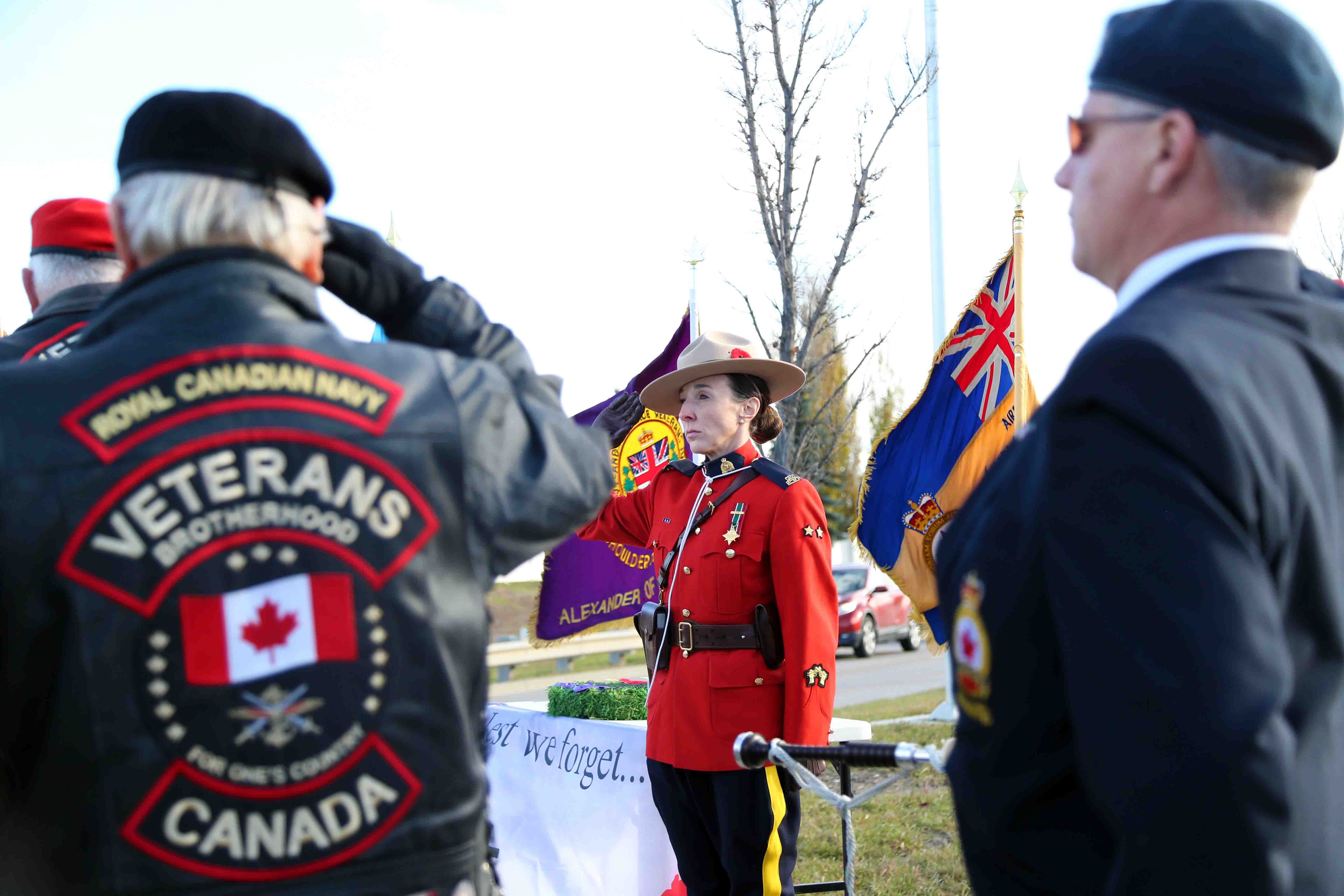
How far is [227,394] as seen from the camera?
4.42 feet

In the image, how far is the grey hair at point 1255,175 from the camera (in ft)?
4.11

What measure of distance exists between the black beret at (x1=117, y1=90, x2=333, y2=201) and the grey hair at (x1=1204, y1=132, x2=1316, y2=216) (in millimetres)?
1223

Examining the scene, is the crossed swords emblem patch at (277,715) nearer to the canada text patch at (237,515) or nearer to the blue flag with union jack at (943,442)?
the canada text patch at (237,515)

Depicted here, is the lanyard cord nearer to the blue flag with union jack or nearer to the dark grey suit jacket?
the blue flag with union jack

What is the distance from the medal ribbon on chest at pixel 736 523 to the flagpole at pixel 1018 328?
2.37 meters

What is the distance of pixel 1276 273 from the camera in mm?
1272

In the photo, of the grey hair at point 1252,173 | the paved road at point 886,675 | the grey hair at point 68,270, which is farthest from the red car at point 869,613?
the grey hair at point 1252,173

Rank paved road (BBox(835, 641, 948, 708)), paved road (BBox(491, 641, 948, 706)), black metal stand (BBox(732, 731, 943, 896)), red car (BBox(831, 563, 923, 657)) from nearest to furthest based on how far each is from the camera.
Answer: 1. black metal stand (BBox(732, 731, 943, 896))
2. paved road (BBox(491, 641, 948, 706))
3. paved road (BBox(835, 641, 948, 708))
4. red car (BBox(831, 563, 923, 657))

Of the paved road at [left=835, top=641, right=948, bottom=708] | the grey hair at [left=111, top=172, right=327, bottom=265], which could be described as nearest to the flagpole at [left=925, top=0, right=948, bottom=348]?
the paved road at [left=835, top=641, right=948, bottom=708]

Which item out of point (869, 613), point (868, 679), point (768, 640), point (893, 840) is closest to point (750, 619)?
point (768, 640)

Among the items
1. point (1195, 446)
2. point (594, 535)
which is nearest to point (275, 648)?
point (1195, 446)

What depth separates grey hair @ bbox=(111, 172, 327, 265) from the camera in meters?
1.43

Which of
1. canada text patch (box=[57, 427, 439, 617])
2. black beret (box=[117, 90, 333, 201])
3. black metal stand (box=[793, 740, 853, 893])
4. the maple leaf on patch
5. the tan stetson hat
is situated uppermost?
black beret (box=[117, 90, 333, 201])

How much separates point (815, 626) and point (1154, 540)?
2.62 metres
